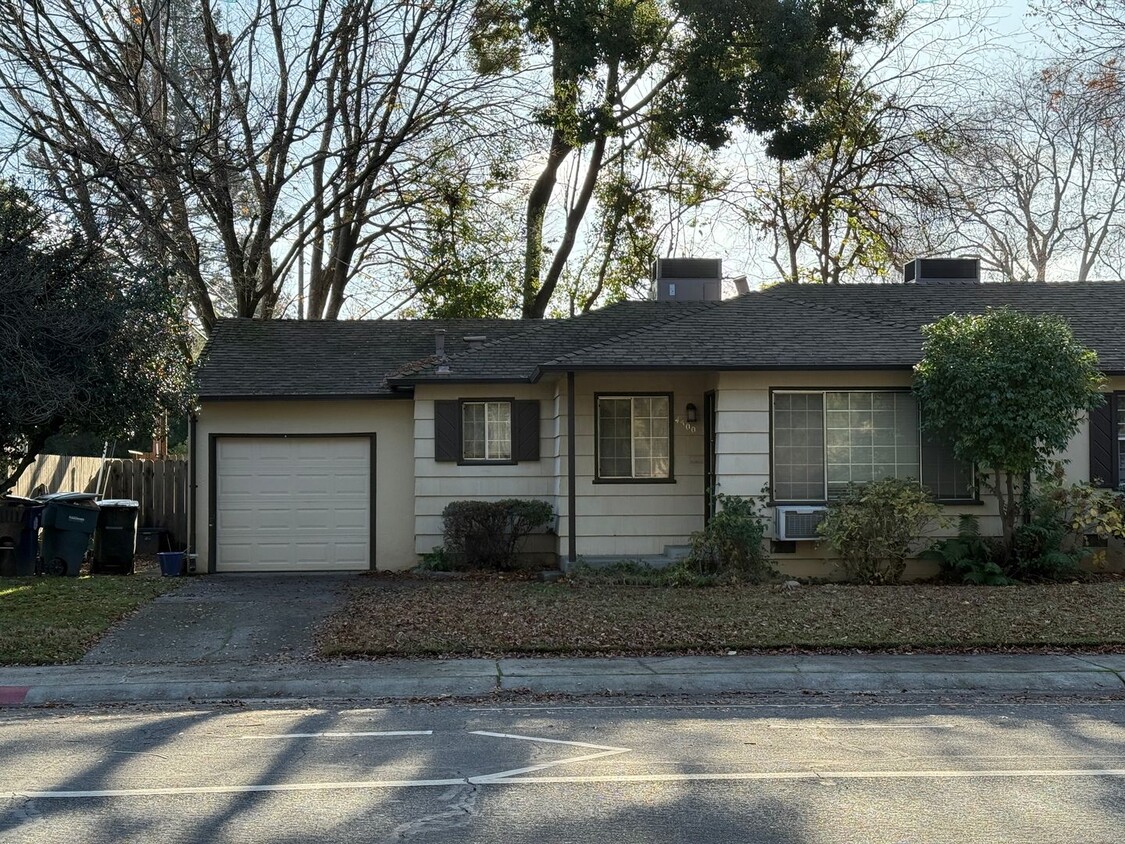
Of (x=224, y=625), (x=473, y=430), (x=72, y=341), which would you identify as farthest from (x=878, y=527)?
(x=72, y=341)

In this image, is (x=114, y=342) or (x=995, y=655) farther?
(x=114, y=342)

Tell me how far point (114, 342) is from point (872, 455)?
10199mm

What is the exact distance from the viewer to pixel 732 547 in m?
14.8

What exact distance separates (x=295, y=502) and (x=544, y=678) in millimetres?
9005

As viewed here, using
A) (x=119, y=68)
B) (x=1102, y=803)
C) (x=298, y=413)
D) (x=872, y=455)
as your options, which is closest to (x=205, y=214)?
(x=119, y=68)

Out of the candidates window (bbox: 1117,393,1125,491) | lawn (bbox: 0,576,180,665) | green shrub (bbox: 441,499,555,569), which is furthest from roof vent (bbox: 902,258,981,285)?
lawn (bbox: 0,576,180,665)

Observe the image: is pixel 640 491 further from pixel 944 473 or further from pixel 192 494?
pixel 192 494

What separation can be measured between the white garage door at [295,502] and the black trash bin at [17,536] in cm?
263

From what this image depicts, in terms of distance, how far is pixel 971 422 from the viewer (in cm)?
1470

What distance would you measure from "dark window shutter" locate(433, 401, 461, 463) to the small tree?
669 centimetres

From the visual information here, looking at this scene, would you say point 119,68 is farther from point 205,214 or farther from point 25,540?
point 25,540

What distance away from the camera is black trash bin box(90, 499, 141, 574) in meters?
17.3

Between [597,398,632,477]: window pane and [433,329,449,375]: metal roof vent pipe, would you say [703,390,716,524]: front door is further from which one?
[433,329,449,375]: metal roof vent pipe

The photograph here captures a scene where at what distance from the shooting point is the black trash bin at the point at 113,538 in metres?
17.3
